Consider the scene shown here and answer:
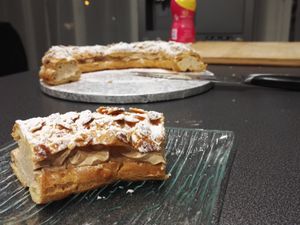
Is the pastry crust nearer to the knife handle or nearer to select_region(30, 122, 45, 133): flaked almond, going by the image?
select_region(30, 122, 45, 133): flaked almond

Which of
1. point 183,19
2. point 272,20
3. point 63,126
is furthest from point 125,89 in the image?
point 272,20

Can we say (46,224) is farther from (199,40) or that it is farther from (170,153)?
(199,40)

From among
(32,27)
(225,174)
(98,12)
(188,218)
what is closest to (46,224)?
(188,218)

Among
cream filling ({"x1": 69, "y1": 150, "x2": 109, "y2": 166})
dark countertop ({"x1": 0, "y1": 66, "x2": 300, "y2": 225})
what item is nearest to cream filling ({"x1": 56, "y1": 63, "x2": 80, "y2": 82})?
dark countertop ({"x1": 0, "y1": 66, "x2": 300, "y2": 225})

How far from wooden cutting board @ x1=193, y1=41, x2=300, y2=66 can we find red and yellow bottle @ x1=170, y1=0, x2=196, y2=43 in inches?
6.0

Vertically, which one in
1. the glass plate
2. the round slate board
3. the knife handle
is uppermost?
the knife handle

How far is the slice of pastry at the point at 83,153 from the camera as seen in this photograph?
57 centimetres

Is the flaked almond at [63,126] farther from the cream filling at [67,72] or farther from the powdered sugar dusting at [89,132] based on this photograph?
the cream filling at [67,72]

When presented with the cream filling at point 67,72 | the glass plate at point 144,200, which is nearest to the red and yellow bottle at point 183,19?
the cream filling at point 67,72

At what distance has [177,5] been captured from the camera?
2.11m

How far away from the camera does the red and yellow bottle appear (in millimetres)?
2100

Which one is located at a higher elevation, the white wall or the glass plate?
the white wall

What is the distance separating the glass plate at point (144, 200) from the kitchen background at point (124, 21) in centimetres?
213

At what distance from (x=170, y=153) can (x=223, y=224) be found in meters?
0.26
